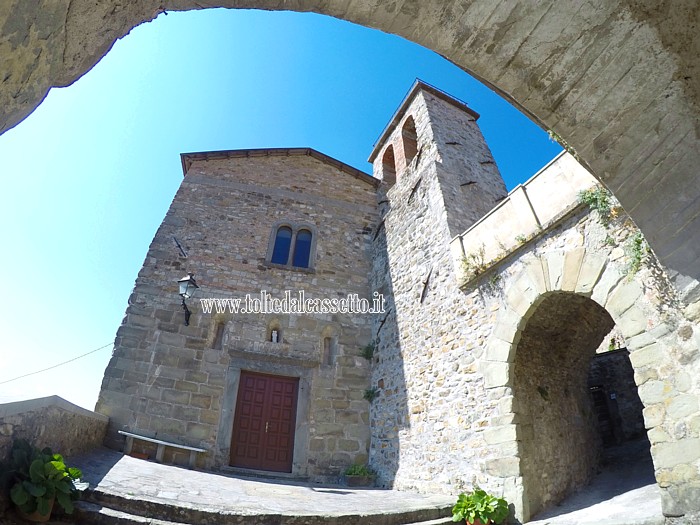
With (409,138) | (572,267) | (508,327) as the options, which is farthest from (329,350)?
(409,138)

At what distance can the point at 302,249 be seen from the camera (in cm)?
1028

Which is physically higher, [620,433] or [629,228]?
[629,228]

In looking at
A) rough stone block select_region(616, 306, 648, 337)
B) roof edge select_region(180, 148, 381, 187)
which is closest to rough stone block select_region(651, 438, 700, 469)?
rough stone block select_region(616, 306, 648, 337)

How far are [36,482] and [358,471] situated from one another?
5539mm

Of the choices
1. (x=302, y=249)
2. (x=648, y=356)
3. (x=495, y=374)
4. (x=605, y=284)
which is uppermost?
(x=302, y=249)

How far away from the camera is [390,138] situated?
1270 centimetres

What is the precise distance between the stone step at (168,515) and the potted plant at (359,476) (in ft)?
10.7

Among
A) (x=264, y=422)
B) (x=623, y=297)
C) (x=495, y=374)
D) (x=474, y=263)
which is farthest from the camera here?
(x=264, y=422)

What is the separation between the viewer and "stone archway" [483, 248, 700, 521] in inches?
139

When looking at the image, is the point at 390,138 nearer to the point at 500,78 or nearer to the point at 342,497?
the point at 342,497

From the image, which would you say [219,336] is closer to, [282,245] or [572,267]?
[282,245]

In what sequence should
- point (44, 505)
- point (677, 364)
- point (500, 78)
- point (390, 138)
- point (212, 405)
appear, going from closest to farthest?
point (500, 78)
point (44, 505)
point (677, 364)
point (212, 405)
point (390, 138)

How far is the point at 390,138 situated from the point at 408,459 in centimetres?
923

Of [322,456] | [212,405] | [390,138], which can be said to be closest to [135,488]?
[212,405]
